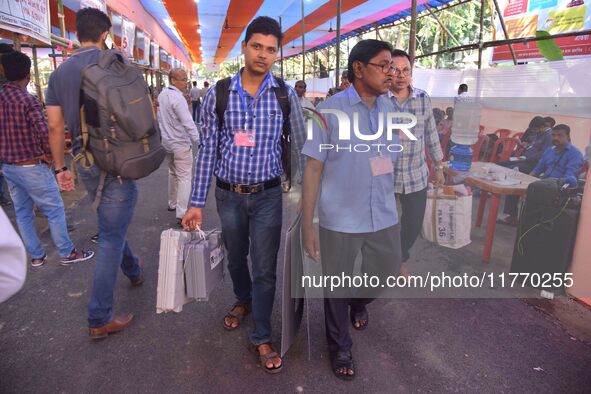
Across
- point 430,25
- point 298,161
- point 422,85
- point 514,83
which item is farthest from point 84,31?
point 430,25

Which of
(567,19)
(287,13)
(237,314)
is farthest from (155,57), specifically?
(237,314)

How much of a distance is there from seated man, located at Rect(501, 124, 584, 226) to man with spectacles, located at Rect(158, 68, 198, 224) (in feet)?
12.1

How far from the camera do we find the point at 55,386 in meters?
2.25

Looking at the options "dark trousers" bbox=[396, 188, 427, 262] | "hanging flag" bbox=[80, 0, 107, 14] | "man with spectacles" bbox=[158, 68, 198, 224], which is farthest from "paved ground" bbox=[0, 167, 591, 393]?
"hanging flag" bbox=[80, 0, 107, 14]

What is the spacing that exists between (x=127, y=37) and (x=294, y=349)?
30.4ft

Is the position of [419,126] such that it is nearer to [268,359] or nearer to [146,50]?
→ [268,359]

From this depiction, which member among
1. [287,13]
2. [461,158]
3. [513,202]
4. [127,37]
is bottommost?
[513,202]

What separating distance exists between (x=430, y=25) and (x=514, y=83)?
19257 mm

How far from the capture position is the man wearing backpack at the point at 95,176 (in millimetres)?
2305

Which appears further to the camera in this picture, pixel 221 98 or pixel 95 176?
pixel 95 176

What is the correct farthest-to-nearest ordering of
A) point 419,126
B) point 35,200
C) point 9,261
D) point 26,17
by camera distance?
point 26,17 → point 35,200 → point 419,126 → point 9,261

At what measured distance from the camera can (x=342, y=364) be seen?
2.35 metres

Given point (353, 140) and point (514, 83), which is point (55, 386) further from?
point (514, 83)

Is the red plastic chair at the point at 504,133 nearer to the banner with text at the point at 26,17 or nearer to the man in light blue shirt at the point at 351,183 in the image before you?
the man in light blue shirt at the point at 351,183
